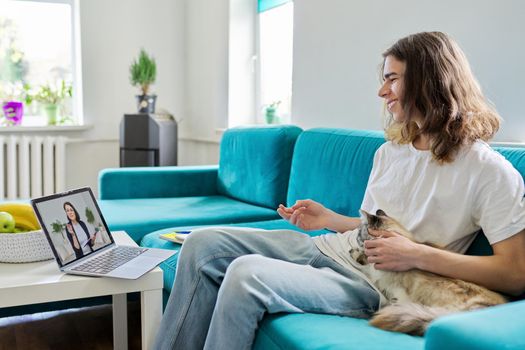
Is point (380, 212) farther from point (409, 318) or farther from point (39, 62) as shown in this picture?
point (39, 62)

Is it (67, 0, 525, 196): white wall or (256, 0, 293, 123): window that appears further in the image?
(256, 0, 293, 123): window

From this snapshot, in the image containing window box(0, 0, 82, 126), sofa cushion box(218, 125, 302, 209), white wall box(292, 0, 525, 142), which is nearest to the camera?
white wall box(292, 0, 525, 142)

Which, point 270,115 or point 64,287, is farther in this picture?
point 270,115

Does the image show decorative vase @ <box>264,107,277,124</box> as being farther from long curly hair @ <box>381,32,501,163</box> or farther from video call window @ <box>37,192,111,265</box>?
long curly hair @ <box>381,32,501,163</box>

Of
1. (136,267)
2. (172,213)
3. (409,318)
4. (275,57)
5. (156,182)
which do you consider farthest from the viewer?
(275,57)

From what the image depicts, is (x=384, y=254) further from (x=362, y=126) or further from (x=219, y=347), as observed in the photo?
(x=362, y=126)

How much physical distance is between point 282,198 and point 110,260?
1.26 metres

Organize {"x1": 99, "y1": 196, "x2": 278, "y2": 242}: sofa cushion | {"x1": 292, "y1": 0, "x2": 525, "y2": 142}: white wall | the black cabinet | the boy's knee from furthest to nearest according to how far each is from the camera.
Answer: the black cabinet, {"x1": 99, "y1": 196, "x2": 278, "y2": 242}: sofa cushion, {"x1": 292, "y1": 0, "x2": 525, "y2": 142}: white wall, the boy's knee

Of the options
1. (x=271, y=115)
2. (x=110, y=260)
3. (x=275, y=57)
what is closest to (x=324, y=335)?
(x=110, y=260)

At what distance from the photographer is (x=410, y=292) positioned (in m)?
1.21

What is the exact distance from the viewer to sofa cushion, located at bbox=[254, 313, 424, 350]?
1021 millimetres

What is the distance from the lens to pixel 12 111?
403 centimetres

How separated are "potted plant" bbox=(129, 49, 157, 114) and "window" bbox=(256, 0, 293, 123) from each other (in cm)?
75

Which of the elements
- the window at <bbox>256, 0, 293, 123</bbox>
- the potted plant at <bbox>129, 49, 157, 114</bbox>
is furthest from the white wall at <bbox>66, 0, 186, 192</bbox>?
the window at <bbox>256, 0, 293, 123</bbox>
